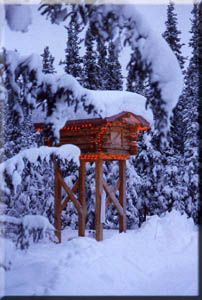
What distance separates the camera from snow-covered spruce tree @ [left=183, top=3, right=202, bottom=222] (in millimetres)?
18688

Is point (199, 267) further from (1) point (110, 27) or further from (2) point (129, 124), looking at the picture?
(1) point (110, 27)

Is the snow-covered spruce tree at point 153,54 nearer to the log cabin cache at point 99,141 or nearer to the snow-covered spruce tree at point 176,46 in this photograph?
the log cabin cache at point 99,141

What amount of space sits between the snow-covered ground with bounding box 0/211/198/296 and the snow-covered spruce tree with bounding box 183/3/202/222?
7322mm

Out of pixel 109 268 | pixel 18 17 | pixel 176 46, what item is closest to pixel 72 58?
pixel 176 46

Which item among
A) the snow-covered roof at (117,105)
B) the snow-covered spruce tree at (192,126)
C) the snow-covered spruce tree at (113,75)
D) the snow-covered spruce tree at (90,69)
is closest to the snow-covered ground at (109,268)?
the snow-covered roof at (117,105)

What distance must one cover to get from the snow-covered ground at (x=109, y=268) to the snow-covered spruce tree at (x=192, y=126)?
7.32 meters

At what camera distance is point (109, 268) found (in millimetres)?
8477

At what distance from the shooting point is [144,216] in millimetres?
20562

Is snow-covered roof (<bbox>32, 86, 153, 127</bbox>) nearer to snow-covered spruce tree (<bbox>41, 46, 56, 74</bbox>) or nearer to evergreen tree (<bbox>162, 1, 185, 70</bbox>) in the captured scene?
snow-covered spruce tree (<bbox>41, 46, 56, 74</bbox>)

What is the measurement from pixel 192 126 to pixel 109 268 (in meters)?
11.9

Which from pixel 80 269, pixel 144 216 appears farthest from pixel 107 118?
pixel 144 216

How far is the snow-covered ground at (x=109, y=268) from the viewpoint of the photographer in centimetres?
739

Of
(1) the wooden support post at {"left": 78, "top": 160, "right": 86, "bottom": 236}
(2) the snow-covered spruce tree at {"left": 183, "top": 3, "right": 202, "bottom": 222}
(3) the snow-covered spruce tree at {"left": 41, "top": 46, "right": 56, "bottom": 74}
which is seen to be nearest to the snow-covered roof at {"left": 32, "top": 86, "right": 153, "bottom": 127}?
(1) the wooden support post at {"left": 78, "top": 160, "right": 86, "bottom": 236}

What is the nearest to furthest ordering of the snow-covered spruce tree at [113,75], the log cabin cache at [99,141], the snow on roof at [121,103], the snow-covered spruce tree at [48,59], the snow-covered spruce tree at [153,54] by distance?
the snow-covered spruce tree at [153,54] → the snow on roof at [121,103] → the log cabin cache at [99,141] → the snow-covered spruce tree at [48,59] → the snow-covered spruce tree at [113,75]
